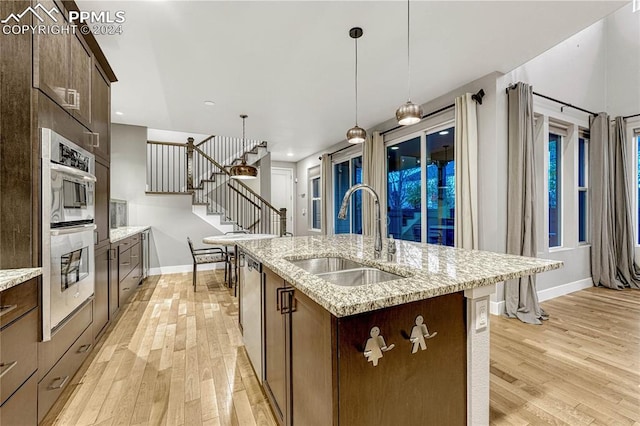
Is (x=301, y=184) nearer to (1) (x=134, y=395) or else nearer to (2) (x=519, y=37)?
(2) (x=519, y=37)

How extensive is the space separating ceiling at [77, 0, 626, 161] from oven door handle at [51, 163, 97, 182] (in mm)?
1263

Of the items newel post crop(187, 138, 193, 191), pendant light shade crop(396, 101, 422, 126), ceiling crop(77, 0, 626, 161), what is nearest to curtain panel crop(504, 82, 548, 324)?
ceiling crop(77, 0, 626, 161)

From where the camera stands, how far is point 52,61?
1.70 metres

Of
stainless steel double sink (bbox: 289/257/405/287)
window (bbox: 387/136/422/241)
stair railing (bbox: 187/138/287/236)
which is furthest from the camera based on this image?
stair railing (bbox: 187/138/287/236)

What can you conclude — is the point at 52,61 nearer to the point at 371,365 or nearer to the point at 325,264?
the point at 325,264

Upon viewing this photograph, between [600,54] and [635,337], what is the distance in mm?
4294

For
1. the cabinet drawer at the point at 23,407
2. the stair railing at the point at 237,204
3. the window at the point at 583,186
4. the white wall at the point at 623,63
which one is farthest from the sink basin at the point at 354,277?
the white wall at the point at 623,63

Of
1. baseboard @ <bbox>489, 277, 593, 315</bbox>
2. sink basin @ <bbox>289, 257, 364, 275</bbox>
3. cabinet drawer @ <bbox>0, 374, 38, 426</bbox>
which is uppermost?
sink basin @ <bbox>289, 257, 364, 275</bbox>

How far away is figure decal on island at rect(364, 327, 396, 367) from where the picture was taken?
0.99 m

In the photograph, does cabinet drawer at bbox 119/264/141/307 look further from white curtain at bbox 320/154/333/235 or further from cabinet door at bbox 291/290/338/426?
white curtain at bbox 320/154/333/235

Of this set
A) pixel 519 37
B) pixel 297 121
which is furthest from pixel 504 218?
pixel 297 121

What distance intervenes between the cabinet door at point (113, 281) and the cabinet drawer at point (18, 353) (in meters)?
1.45

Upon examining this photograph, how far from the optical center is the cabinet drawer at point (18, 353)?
123 centimetres

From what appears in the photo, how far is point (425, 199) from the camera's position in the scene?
425 cm
